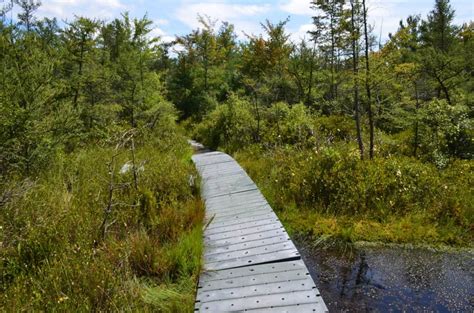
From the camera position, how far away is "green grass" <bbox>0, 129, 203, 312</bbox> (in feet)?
10.7

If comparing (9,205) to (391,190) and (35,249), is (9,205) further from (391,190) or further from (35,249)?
(391,190)

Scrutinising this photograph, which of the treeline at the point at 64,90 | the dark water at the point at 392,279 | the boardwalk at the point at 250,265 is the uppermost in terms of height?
the treeline at the point at 64,90

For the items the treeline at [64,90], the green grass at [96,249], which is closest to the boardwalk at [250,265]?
the green grass at [96,249]

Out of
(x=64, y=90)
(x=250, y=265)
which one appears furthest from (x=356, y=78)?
(x=64, y=90)

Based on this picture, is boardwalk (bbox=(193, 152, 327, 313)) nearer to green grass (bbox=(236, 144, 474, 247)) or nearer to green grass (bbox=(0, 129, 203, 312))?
green grass (bbox=(0, 129, 203, 312))

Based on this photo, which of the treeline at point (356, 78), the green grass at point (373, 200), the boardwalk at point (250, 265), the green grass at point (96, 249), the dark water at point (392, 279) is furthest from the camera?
the treeline at point (356, 78)

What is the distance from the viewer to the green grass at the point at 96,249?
10.7ft

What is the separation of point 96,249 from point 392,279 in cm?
345

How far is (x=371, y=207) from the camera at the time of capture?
600 cm

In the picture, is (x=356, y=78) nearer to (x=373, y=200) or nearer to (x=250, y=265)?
(x=373, y=200)

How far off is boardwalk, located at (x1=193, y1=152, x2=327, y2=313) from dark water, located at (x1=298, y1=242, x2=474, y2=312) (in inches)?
25.1

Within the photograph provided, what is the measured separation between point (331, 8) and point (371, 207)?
35.1 ft

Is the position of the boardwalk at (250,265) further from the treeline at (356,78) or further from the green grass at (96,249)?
the treeline at (356,78)

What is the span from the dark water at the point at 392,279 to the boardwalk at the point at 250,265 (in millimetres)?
636
